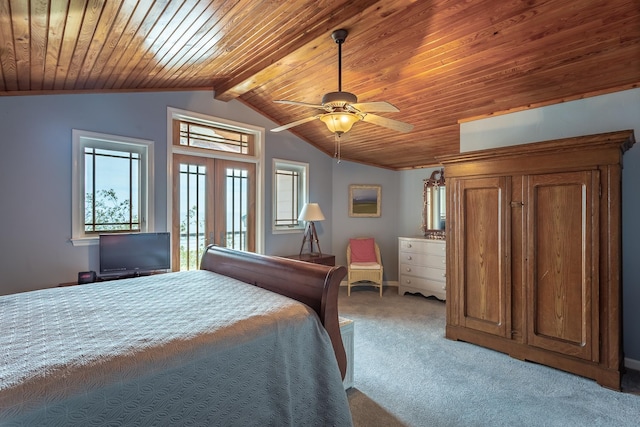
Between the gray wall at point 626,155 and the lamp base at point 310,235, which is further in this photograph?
the lamp base at point 310,235

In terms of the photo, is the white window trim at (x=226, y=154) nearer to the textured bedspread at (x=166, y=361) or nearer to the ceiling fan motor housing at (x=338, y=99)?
the textured bedspread at (x=166, y=361)

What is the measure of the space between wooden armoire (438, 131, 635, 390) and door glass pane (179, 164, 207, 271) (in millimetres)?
2958

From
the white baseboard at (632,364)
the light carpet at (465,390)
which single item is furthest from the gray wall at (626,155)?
the light carpet at (465,390)

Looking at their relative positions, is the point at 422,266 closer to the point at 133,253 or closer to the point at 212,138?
the point at 212,138

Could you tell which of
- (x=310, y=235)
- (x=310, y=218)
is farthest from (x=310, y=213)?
(x=310, y=235)

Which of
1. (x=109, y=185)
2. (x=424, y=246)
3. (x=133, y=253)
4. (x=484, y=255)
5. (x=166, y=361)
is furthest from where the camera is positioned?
(x=424, y=246)

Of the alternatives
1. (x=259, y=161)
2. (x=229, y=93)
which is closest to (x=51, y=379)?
(x=229, y=93)

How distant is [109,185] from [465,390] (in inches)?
153

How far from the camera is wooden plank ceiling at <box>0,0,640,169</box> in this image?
2.15 meters

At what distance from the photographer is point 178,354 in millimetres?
1273

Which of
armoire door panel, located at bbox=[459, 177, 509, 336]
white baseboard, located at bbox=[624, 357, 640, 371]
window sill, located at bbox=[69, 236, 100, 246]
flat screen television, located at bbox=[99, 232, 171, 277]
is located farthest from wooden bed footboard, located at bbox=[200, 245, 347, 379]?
white baseboard, located at bbox=[624, 357, 640, 371]

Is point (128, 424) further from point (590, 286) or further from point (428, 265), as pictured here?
point (428, 265)

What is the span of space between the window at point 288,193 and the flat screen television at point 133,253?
5.82ft

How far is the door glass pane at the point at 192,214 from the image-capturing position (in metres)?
4.05
